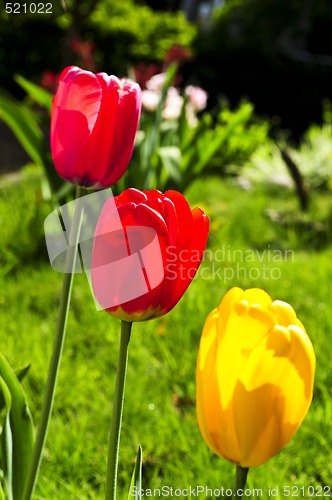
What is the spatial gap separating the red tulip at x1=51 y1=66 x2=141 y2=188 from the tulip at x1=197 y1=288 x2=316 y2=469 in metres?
0.31

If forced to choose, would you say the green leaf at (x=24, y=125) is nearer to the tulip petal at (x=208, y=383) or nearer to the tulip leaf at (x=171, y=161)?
the tulip leaf at (x=171, y=161)

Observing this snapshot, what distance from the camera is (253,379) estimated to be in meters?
0.76

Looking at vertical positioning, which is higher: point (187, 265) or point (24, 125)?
point (187, 265)

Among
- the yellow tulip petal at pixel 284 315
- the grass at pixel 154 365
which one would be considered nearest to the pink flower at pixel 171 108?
the grass at pixel 154 365

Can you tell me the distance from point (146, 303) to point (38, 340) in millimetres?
1692

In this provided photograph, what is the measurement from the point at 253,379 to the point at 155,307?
0.14 meters

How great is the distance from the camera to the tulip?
76 cm

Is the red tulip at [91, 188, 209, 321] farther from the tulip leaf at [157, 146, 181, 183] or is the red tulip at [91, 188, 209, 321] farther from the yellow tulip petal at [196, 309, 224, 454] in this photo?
the tulip leaf at [157, 146, 181, 183]

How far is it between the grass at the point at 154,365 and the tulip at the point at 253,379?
1.96 ft

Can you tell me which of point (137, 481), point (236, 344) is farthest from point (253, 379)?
point (137, 481)

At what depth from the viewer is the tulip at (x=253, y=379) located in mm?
761

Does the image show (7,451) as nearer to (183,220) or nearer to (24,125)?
(183,220)

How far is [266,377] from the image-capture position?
0.76 meters

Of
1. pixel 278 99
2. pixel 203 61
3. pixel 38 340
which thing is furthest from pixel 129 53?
pixel 38 340
